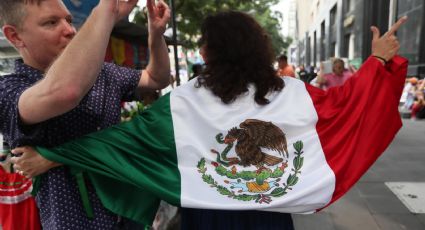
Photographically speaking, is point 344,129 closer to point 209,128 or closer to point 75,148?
point 209,128

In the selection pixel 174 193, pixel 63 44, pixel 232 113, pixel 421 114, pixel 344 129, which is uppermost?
pixel 63 44

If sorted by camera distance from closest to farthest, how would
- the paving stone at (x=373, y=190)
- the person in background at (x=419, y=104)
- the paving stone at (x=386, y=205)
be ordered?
the paving stone at (x=386, y=205), the paving stone at (x=373, y=190), the person in background at (x=419, y=104)

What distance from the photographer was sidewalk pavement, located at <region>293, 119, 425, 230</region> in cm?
356

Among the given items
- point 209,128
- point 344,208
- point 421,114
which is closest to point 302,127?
point 209,128

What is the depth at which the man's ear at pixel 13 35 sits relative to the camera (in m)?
1.19

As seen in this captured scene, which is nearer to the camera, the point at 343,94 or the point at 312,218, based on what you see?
the point at 343,94

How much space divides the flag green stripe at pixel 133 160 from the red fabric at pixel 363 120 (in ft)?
2.38

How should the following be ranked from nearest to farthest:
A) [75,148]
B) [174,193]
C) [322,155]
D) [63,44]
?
[63,44] → [75,148] → [174,193] → [322,155]

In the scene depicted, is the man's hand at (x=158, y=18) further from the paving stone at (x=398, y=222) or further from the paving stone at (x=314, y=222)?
the paving stone at (x=398, y=222)

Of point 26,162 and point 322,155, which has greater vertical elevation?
point 26,162

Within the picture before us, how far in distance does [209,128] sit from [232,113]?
126mm

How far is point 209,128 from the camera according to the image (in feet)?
5.48

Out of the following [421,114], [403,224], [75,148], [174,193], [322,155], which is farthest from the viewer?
[421,114]

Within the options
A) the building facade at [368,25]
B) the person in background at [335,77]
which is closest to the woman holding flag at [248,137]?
the person in background at [335,77]
